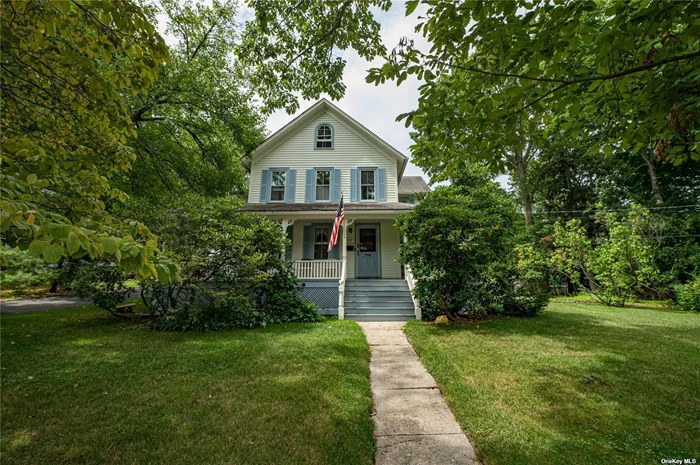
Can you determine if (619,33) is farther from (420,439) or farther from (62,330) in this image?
(62,330)

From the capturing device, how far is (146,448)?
2590 millimetres

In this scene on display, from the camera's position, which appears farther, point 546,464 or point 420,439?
point 420,439

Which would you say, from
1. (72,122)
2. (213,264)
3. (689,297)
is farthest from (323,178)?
(689,297)

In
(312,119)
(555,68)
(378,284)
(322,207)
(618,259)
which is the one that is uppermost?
(312,119)

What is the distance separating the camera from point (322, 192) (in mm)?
13539

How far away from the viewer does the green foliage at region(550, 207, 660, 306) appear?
11.7m

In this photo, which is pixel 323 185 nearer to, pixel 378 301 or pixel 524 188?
pixel 378 301

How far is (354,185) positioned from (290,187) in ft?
9.81

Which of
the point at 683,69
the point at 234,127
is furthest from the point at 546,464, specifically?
the point at 234,127

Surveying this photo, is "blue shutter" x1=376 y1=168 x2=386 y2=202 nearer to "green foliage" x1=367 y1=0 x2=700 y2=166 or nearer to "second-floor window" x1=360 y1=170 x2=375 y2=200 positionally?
"second-floor window" x1=360 y1=170 x2=375 y2=200

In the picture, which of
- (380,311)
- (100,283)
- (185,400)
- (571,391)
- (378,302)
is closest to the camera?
(185,400)

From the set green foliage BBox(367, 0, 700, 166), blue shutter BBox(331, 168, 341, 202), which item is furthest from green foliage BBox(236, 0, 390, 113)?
blue shutter BBox(331, 168, 341, 202)

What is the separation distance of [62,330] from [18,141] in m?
7.21

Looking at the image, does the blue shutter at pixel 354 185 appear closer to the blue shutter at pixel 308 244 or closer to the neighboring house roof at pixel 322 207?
the neighboring house roof at pixel 322 207
